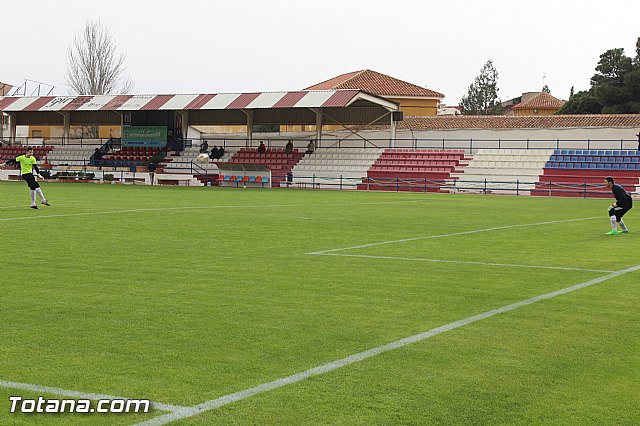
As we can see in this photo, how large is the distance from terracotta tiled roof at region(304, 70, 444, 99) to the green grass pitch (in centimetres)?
6668

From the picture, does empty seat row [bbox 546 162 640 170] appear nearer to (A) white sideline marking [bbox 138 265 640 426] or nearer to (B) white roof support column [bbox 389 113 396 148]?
Answer: (B) white roof support column [bbox 389 113 396 148]

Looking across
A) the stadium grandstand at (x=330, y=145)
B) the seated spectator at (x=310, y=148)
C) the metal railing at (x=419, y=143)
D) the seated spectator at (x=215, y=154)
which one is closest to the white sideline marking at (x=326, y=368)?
the stadium grandstand at (x=330, y=145)

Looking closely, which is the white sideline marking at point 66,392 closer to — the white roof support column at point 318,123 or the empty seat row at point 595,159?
the empty seat row at point 595,159

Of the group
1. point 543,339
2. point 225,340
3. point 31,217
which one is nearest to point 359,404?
point 225,340

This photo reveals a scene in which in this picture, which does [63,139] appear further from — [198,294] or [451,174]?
[198,294]

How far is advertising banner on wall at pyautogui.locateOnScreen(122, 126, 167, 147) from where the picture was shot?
6556 cm

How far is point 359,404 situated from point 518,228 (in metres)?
16.8

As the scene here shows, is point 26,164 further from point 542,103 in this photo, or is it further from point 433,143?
point 542,103

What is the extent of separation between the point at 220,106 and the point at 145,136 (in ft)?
27.0

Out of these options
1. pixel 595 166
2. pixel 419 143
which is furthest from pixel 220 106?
pixel 595 166

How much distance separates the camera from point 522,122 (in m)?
61.9

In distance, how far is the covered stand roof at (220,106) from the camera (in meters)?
58.6

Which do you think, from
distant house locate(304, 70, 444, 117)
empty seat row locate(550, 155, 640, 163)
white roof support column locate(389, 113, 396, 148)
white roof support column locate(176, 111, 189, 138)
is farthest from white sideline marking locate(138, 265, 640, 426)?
distant house locate(304, 70, 444, 117)

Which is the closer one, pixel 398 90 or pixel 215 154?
pixel 215 154
